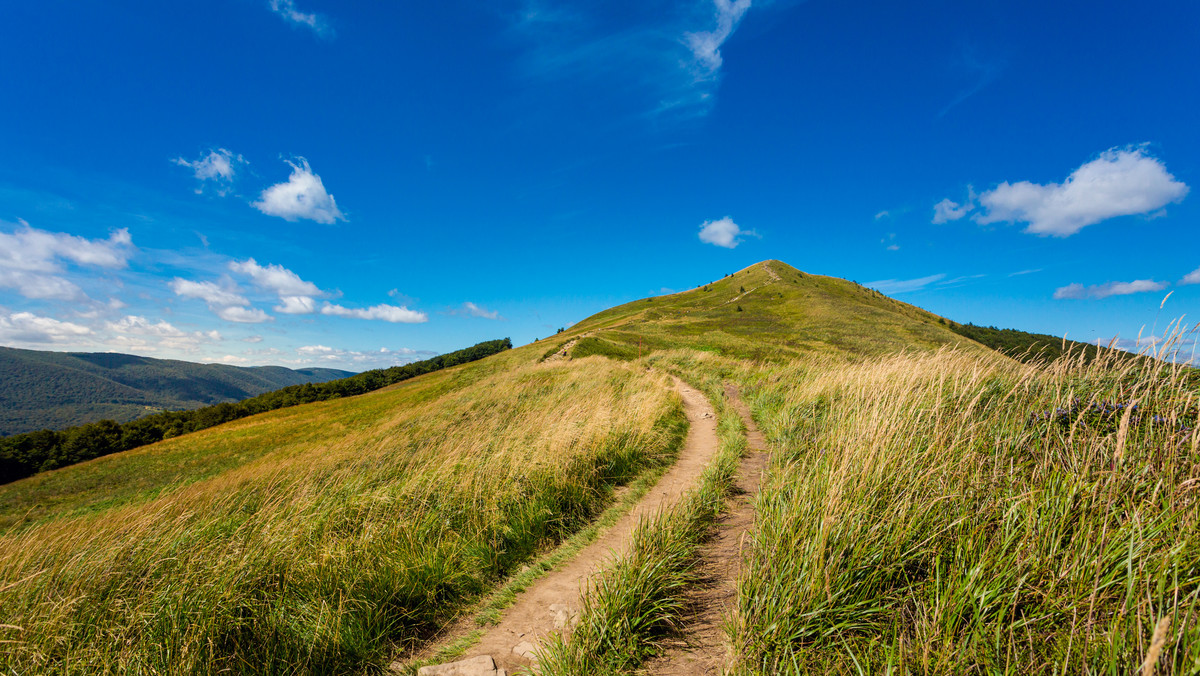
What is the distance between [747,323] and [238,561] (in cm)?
6504

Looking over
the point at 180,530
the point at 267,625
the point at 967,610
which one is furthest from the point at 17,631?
the point at 967,610

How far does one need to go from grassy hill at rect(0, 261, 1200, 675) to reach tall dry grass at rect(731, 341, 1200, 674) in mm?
24

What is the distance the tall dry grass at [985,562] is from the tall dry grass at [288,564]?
3.61m

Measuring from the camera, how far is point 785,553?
11.4 feet

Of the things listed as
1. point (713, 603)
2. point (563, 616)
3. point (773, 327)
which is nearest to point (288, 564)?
point (563, 616)

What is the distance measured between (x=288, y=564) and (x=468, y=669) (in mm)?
2729

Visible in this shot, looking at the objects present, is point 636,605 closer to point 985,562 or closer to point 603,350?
point 985,562

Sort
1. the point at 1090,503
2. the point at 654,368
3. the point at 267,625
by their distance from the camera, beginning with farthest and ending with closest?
the point at 654,368
the point at 267,625
the point at 1090,503

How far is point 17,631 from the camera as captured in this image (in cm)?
373

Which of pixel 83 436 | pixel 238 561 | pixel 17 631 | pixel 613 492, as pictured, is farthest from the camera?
pixel 83 436

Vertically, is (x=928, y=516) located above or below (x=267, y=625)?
above

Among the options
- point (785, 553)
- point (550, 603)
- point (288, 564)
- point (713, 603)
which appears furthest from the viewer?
point (288, 564)

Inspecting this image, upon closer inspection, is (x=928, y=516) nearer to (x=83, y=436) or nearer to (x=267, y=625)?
(x=267, y=625)

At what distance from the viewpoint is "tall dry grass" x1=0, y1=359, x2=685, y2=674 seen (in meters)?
3.78
